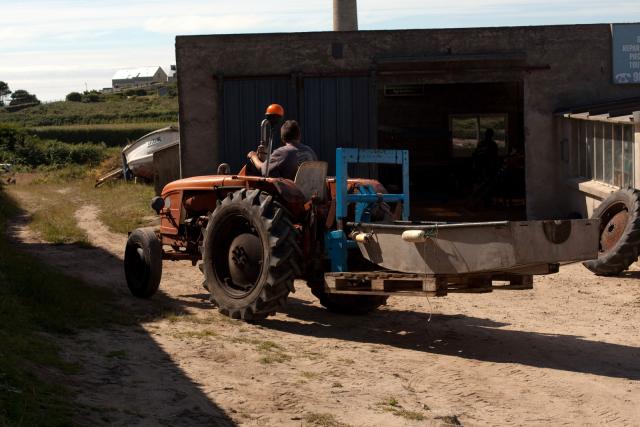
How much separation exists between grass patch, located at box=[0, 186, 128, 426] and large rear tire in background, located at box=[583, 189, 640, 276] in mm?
6599

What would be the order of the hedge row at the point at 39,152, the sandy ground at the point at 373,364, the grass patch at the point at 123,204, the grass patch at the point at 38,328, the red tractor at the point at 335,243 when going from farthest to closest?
the hedge row at the point at 39,152, the grass patch at the point at 123,204, the red tractor at the point at 335,243, the sandy ground at the point at 373,364, the grass patch at the point at 38,328

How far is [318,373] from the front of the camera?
8.40m

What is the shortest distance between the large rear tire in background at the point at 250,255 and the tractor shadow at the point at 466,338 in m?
0.42

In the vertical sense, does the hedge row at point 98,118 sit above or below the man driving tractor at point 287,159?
above

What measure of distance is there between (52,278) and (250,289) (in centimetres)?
256

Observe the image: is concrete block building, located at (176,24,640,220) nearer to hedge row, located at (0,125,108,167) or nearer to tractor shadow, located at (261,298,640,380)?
tractor shadow, located at (261,298,640,380)

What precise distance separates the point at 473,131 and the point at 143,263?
1922 cm

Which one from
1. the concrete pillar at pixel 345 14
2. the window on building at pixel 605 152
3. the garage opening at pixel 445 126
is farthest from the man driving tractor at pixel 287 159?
the garage opening at pixel 445 126

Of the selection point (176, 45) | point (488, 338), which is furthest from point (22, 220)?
point (488, 338)

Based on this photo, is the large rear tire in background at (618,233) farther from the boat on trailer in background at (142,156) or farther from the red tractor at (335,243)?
the boat on trailer in background at (142,156)

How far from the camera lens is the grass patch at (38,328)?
20.8 feet

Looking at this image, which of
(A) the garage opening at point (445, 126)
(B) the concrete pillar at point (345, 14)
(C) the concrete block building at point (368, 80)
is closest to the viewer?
(C) the concrete block building at point (368, 80)

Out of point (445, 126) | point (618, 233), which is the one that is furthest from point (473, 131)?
point (618, 233)

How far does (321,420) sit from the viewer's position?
7.09m
